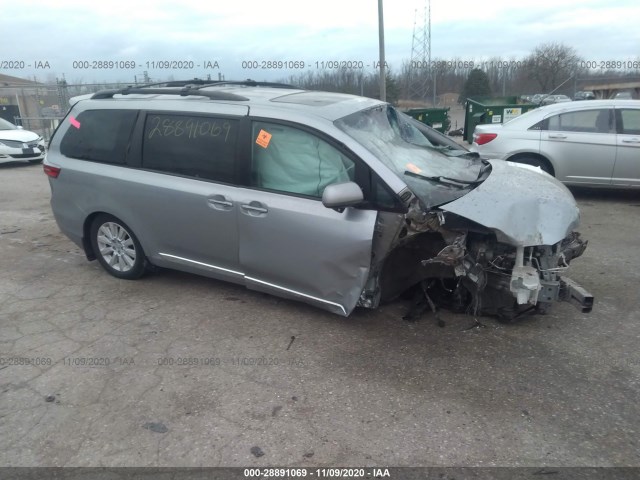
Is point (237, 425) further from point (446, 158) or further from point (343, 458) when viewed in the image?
point (446, 158)

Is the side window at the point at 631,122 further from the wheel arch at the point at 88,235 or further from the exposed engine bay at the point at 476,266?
the wheel arch at the point at 88,235

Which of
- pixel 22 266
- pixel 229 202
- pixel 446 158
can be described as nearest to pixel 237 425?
pixel 229 202

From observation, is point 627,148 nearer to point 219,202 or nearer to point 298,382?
point 219,202

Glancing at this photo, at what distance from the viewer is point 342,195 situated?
3.50 m

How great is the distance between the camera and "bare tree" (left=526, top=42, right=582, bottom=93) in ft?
85.4

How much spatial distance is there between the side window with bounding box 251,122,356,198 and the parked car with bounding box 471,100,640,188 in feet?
16.2

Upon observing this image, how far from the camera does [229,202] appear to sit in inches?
162

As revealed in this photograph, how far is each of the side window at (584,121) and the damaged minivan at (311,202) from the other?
146 inches

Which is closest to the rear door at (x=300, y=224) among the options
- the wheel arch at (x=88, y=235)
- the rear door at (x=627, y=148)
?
the wheel arch at (x=88, y=235)

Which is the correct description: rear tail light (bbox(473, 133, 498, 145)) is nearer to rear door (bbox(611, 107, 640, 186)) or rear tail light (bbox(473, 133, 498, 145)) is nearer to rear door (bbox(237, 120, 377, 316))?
rear door (bbox(611, 107, 640, 186))

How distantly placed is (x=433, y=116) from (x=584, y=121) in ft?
22.5

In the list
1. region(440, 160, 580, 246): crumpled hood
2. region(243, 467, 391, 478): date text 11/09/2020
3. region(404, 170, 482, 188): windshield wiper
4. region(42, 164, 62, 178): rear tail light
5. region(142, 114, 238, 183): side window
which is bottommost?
region(243, 467, 391, 478): date text 11/09/2020

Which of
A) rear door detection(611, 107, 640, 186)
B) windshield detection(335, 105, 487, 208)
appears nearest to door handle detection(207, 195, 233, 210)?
windshield detection(335, 105, 487, 208)

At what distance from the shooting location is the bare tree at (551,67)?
2603 cm
